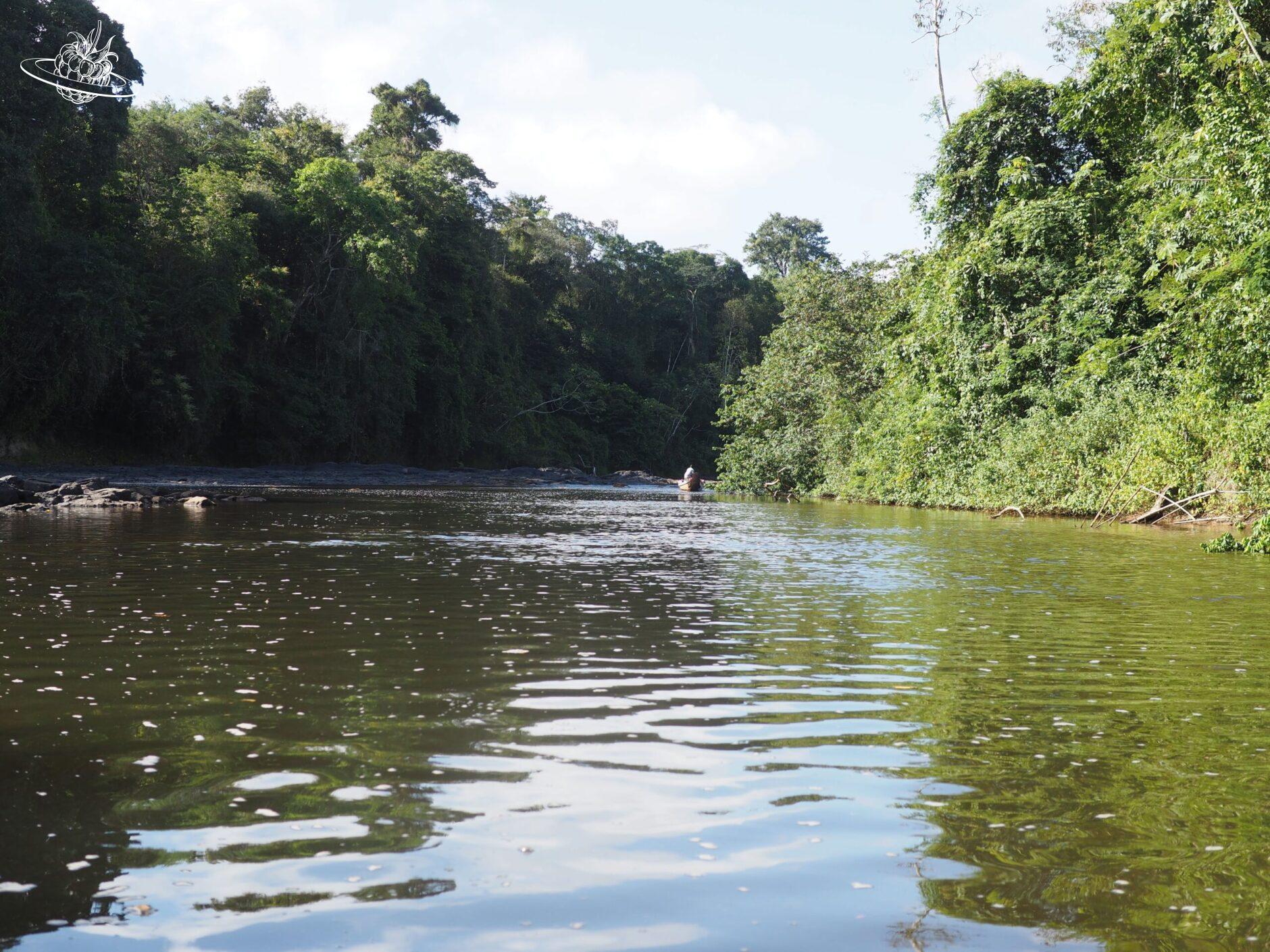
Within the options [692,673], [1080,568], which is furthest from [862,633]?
[1080,568]

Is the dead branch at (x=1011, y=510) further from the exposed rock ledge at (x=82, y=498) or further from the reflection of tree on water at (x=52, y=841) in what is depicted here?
the reflection of tree on water at (x=52, y=841)

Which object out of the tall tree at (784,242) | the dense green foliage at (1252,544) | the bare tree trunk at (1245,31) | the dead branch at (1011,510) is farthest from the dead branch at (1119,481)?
the tall tree at (784,242)

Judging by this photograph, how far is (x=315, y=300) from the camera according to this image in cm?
4691

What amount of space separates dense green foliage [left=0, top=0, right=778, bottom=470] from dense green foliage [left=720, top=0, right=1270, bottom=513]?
898 inches

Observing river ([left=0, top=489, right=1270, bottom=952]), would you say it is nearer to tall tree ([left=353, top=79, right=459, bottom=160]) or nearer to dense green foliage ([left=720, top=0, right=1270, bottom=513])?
dense green foliage ([left=720, top=0, right=1270, bottom=513])

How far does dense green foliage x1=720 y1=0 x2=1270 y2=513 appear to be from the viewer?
59.8ft

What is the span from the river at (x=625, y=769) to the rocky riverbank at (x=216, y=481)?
13147mm

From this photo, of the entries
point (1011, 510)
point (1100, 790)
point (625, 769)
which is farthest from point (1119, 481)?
point (625, 769)

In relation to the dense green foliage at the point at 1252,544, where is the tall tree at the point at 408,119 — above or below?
above

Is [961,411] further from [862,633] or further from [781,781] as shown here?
[781,781]

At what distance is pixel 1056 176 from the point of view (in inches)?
1196

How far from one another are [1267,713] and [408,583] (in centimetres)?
728

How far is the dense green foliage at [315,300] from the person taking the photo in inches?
1325

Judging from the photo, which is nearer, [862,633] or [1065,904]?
[1065,904]
